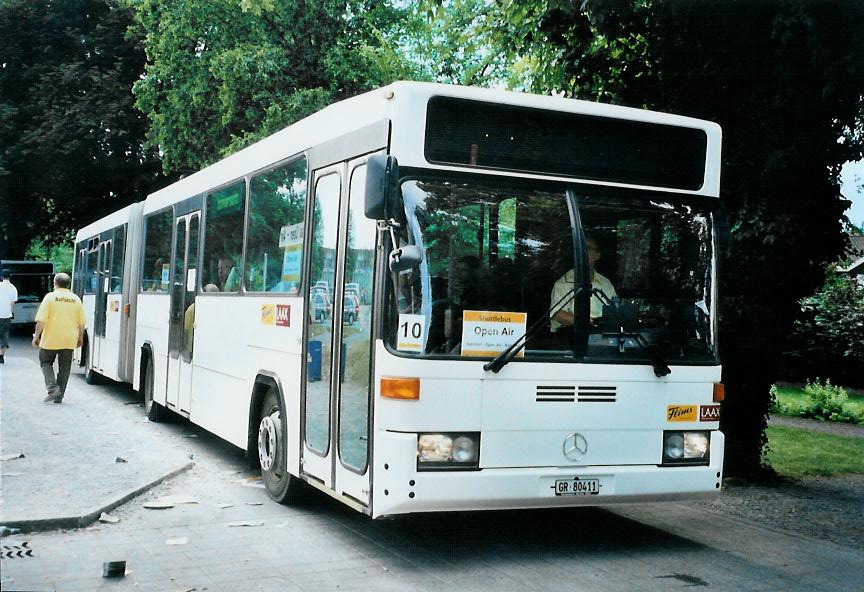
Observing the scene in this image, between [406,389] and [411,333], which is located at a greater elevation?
[411,333]

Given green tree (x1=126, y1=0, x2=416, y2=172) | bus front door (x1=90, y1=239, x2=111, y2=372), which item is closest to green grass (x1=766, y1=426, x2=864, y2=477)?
bus front door (x1=90, y1=239, x2=111, y2=372)

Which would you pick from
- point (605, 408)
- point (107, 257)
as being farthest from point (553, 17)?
point (107, 257)

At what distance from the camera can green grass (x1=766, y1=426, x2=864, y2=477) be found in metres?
12.3

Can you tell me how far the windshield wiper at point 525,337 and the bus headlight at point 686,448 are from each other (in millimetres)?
1291

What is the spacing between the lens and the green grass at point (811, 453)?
12.3 m

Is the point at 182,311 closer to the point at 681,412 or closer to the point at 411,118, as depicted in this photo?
the point at 411,118

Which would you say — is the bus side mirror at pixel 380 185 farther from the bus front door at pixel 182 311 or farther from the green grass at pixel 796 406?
the green grass at pixel 796 406

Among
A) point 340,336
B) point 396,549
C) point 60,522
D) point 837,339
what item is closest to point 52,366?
point 60,522

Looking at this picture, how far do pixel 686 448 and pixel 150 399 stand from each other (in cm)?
924

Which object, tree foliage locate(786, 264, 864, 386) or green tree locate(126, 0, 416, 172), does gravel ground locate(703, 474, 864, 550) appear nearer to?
tree foliage locate(786, 264, 864, 386)

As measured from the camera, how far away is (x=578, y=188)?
7.10 metres

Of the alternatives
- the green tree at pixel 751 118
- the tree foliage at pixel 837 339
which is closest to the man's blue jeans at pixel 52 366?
the green tree at pixel 751 118

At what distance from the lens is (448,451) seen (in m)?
6.57

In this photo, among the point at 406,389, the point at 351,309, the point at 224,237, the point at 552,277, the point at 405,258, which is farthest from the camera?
the point at 224,237
